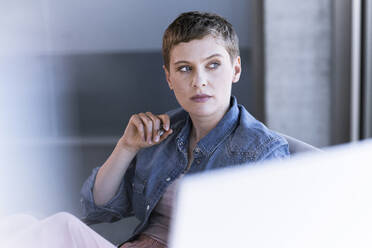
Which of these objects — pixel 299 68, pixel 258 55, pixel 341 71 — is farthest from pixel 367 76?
pixel 258 55

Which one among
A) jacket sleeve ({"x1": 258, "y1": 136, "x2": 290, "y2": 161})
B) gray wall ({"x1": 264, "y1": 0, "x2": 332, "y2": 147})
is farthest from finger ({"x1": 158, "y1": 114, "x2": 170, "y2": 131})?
gray wall ({"x1": 264, "y1": 0, "x2": 332, "y2": 147})

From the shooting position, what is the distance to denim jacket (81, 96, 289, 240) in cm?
94

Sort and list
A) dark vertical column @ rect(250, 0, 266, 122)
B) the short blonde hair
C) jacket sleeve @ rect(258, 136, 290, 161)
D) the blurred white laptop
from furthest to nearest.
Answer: dark vertical column @ rect(250, 0, 266, 122) < the short blonde hair < jacket sleeve @ rect(258, 136, 290, 161) < the blurred white laptop

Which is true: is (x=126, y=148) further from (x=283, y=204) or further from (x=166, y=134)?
(x=283, y=204)

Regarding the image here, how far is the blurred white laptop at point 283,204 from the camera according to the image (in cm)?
33

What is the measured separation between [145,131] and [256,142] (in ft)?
0.96

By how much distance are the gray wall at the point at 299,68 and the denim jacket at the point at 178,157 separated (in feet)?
5.13

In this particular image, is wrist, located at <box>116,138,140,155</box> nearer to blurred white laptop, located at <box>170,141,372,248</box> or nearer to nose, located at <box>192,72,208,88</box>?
nose, located at <box>192,72,208,88</box>

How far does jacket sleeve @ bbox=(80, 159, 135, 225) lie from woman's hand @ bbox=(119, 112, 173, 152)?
0.11 metres

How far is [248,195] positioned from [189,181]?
6 cm

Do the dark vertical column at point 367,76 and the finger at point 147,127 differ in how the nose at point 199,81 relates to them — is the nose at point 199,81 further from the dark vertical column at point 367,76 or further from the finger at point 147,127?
the dark vertical column at point 367,76

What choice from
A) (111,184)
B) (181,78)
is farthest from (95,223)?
(181,78)

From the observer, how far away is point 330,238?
40 cm

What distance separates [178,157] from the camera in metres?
1.08
